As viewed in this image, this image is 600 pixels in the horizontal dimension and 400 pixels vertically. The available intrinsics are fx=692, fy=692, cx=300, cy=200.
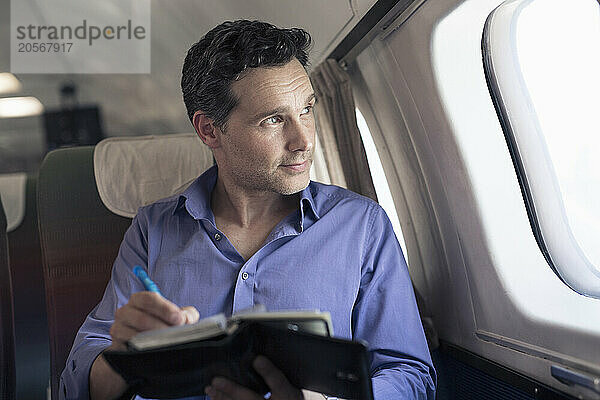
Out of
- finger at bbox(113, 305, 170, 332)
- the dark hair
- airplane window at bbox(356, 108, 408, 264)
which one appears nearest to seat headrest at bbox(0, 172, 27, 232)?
the dark hair

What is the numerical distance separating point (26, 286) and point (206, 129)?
0.77m

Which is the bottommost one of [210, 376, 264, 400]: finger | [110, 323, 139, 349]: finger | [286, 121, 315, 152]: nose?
[210, 376, 264, 400]: finger

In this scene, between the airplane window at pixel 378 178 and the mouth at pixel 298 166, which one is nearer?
the mouth at pixel 298 166

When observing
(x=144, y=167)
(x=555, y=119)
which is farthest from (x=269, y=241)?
(x=555, y=119)

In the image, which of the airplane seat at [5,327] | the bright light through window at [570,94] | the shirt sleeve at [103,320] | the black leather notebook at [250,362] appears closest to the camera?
the black leather notebook at [250,362]

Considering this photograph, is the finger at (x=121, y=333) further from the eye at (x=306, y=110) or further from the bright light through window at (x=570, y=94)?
the bright light through window at (x=570, y=94)

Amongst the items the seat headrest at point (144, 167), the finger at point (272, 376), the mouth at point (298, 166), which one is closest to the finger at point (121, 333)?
the finger at point (272, 376)

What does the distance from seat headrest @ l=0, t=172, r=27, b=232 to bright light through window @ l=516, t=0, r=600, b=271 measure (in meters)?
1.49

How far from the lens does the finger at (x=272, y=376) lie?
4.24ft

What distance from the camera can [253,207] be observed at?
1.85m

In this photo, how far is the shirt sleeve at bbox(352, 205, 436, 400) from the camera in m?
1.63

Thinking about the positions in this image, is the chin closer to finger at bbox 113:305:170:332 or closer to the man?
the man

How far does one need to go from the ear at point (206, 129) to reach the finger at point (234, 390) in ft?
2.38

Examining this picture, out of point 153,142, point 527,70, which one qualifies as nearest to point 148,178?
point 153,142
